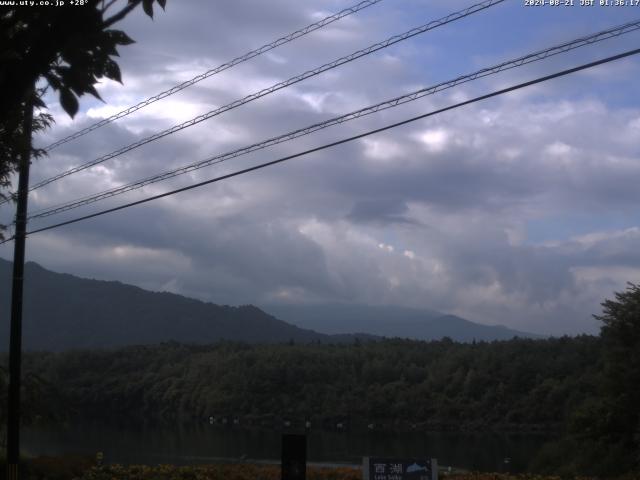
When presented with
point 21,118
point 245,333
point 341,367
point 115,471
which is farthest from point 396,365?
point 245,333

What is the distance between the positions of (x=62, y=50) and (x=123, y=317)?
147675 millimetres

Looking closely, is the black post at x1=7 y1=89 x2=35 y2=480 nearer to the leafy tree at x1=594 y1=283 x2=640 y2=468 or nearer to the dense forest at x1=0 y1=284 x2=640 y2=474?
the leafy tree at x1=594 y1=283 x2=640 y2=468

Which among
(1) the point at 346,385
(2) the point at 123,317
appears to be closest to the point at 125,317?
(2) the point at 123,317

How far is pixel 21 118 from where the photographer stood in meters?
7.18

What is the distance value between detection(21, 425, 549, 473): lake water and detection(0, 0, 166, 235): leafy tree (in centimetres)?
2257

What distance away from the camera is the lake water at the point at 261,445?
3001cm

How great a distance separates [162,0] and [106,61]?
547 mm

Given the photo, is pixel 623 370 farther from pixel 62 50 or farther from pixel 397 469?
pixel 62 50

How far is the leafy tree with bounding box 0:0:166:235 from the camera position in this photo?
16.2ft

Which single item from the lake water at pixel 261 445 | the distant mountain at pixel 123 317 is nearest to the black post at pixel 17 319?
the lake water at pixel 261 445

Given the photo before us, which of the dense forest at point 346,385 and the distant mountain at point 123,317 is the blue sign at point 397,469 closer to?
the dense forest at point 346,385

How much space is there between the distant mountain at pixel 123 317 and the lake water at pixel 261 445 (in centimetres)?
8471

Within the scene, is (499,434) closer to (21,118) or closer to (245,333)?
(21,118)

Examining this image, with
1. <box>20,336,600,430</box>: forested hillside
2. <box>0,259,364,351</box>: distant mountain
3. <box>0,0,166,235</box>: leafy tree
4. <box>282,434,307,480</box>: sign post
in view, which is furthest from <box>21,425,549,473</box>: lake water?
<box>0,259,364,351</box>: distant mountain
